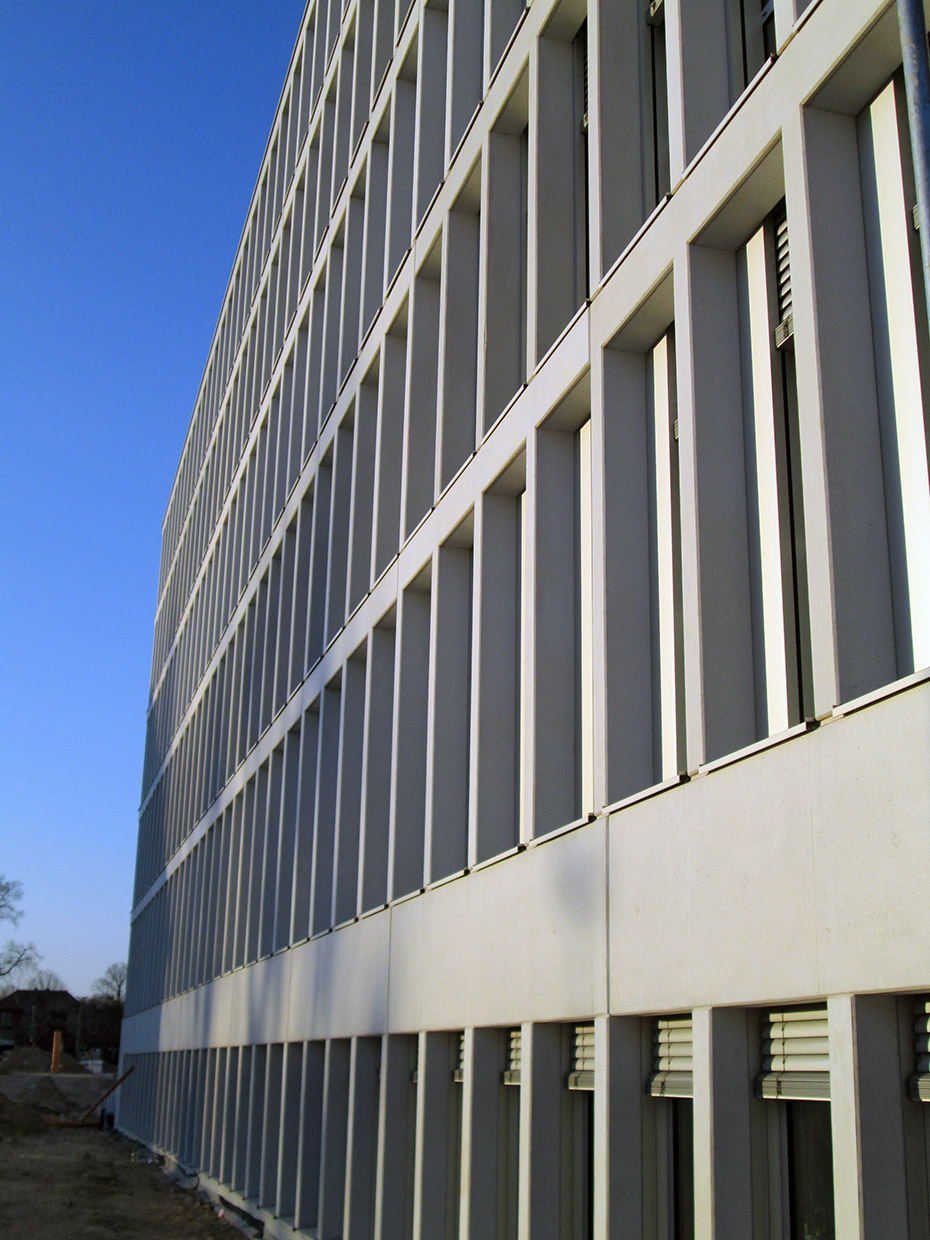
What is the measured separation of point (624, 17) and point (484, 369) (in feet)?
11.9

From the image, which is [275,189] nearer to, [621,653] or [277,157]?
[277,157]

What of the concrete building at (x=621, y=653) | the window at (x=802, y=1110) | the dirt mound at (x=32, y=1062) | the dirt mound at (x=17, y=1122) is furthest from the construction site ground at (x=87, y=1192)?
the dirt mound at (x=32, y=1062)

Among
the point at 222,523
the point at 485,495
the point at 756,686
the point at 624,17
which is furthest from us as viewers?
the point at 222,523

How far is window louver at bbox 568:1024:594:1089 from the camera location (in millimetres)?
9517

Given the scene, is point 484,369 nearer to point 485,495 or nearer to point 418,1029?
point 485,495

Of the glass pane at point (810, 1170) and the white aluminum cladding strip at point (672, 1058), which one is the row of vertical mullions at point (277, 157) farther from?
the glass pane at point (810, 1170)

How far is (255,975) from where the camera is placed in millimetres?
24891

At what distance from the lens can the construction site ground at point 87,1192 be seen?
22031 millimetres

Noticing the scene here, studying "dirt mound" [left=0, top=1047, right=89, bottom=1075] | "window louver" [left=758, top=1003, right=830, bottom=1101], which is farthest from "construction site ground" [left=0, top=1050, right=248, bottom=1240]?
"dirt mound" [left=0, top=1047, right=89, bottom=1075]

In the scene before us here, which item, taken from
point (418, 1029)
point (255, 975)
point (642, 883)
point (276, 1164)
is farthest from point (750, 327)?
point (255, 975)

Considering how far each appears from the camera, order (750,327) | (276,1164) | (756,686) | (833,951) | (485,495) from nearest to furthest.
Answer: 1. (833,951)
2. (756,686)
3. (750,327)
4. (485,495)
5. (276,1164)

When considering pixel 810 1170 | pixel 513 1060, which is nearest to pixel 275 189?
pixel 513 1060

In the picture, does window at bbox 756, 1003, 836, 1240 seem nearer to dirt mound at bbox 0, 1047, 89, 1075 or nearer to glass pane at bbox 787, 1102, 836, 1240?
glass pane at bbox 787, 1102, 836, 1240

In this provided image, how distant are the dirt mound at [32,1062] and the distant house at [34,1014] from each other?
32.7 m
